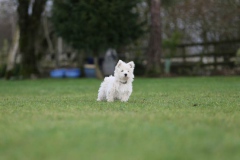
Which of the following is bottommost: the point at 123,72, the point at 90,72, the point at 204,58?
the point at 90,72

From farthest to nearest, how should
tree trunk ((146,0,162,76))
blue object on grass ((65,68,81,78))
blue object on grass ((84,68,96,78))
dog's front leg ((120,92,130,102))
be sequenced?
1. blue object on grass ((65,68,81,78))
2. blue object on grass ((84,68,96,78))
3. tree trunk ((146,0,162,76))
4. dog's front leg ((120,92,130,102))

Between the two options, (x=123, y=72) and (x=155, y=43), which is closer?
(x=123, y=72)

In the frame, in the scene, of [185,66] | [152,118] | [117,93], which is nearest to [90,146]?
[152,118]

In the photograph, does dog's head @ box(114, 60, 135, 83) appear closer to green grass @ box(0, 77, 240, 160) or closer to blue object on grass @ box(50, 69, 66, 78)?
green grass @ box(0, 77, 240, 160)

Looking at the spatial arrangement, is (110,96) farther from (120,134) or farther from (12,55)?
(12,55)

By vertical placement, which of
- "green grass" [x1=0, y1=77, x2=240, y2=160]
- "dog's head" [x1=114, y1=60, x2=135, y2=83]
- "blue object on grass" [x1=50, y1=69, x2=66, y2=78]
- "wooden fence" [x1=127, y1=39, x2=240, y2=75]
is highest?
"dog's head" [x1=114, y1=60, x2=135, y2=83]

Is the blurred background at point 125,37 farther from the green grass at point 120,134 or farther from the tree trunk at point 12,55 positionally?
the green grass at point 120,134

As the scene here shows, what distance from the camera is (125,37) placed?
2797cm

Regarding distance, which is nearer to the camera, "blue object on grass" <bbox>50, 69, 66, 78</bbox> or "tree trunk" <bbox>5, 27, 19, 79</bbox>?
"tree trunk" <bbox>5, 27, 19, 79</bbox>

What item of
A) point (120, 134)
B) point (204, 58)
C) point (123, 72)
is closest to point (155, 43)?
point (204, 58)

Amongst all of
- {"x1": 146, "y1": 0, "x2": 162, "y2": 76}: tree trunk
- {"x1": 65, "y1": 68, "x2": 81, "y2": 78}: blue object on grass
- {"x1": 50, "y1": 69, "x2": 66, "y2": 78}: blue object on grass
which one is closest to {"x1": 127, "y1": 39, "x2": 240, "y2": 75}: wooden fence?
{"x1": 146, "y1": 0, "x2": 162, "y2": 76}: tree trunk

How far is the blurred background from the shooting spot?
27.2m

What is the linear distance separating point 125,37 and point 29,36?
5.91 meters

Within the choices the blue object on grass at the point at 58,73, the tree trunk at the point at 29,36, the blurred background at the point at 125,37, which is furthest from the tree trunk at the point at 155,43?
the blue object on grass at the point at 58,73
